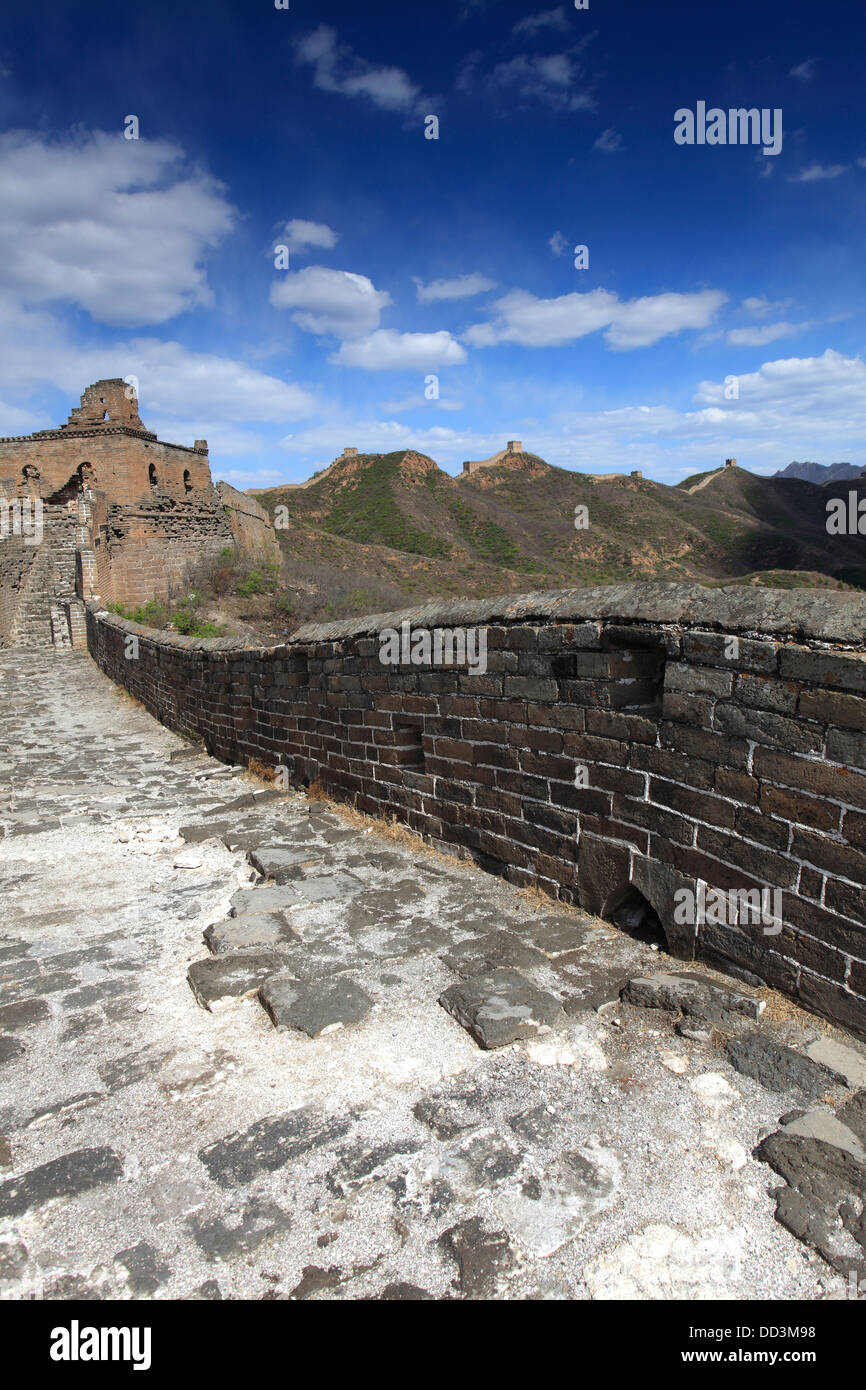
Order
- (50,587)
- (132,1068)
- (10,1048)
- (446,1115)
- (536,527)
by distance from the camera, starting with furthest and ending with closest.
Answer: (536,527) < (50,587) < (10,1048) < (132,1068) < (446,1115)

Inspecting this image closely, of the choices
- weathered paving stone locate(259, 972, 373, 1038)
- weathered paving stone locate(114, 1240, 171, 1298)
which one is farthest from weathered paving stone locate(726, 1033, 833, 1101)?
weathered paving stone locate(114, 1240, 171, 1298)

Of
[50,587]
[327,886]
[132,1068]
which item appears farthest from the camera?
[50,587]

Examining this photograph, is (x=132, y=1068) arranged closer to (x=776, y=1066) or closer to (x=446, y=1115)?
(x=446, y=1115)

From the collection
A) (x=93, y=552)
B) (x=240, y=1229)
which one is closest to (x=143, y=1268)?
(x=240, y=1229)

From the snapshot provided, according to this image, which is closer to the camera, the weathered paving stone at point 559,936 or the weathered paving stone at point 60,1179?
the weathered paving stone at point 60,1179

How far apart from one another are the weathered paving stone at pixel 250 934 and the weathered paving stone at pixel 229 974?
0.23ft

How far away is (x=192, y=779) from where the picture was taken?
279 inches

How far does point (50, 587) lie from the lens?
72.4ft

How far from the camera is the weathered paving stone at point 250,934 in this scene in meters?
3.26

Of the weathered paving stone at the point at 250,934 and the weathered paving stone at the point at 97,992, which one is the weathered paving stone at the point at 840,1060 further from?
the weathered paving stone at the point at 97,992

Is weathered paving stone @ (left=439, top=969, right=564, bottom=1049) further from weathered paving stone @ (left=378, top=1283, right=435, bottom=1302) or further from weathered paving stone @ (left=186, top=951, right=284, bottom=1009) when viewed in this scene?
weathered paving stone @ (left=378, top=1283, right=435, bottom=1302)

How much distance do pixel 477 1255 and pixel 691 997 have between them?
1221 mm

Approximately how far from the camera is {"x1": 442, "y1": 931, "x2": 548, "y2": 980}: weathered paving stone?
3.02 m

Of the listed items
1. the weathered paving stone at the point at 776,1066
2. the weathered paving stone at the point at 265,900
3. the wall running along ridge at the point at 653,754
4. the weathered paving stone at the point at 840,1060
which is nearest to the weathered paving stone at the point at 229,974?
the weathered paving stone at the point at 265,900
